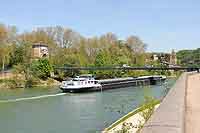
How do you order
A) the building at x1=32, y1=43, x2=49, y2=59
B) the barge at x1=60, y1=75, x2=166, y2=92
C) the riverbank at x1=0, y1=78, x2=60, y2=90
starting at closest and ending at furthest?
the barge at x1=60, y1=75, x2=166, y2=92 < the riverbank at x1=0, y1=78, x2=60, y2=90 < the building at x1=32, y1=43, x2=49, y2=59

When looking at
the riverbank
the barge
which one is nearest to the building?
the riverbank

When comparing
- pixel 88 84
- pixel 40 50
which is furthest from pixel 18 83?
pixel 40 50

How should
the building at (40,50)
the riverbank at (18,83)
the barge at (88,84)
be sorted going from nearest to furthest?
the barge at (88,84), the riverbank at (18,83), the building at (40,50)

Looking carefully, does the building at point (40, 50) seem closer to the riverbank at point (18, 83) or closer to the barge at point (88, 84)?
the riverbank at point (18, 83)

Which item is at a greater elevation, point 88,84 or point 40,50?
point 40,50

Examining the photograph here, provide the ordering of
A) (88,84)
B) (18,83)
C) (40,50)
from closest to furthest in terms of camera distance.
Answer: (88,84) < (18,83) < (40,50)

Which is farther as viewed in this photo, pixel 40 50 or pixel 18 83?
pixel 40 50

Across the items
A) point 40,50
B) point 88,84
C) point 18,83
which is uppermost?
point 40,50

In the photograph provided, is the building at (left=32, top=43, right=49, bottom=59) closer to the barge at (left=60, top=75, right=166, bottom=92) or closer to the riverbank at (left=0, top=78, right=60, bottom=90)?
the riverbank at (left=0, top=78, right=60, bottom=90)

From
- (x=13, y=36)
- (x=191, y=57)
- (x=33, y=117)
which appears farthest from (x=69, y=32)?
(x=191, y=57)

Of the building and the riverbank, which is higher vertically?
the building

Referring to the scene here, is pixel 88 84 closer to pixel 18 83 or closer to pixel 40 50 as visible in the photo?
pixel 18 83

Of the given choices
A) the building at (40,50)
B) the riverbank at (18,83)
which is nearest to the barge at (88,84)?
the riverbank at (18,83)

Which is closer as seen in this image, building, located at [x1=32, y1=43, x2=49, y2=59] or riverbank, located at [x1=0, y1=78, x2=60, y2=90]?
riverbank, located at [x1=0, y1=78, x2=60, y2=90]
